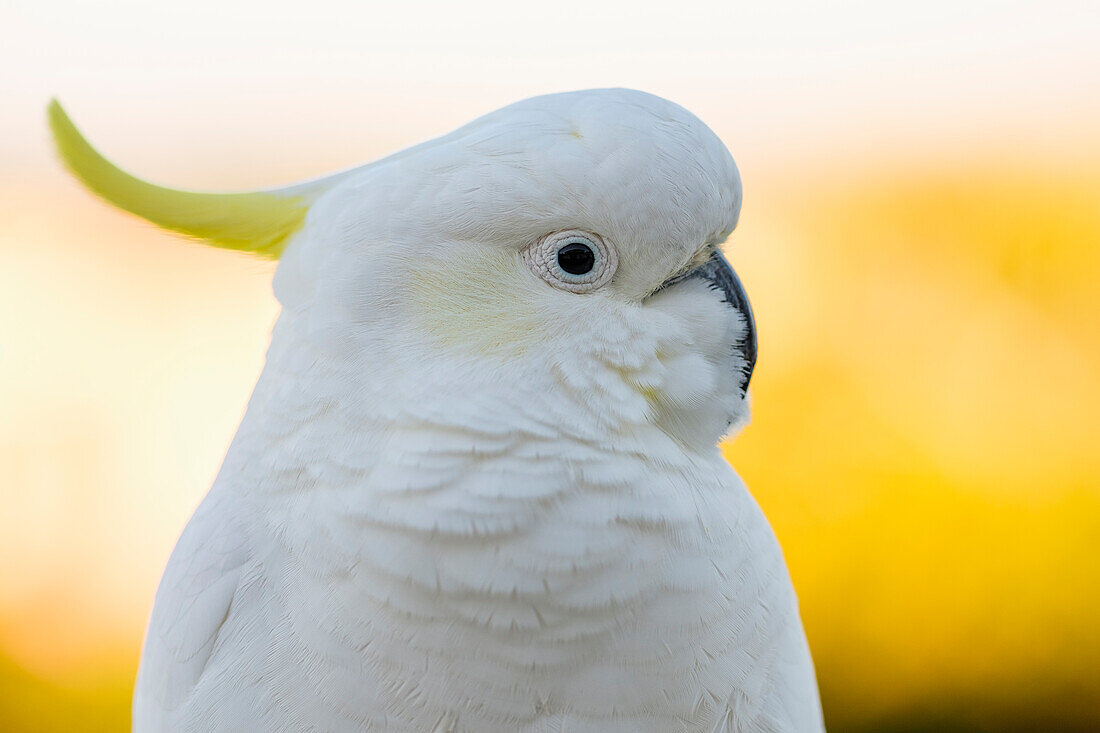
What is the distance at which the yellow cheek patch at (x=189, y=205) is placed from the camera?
864 millimetres

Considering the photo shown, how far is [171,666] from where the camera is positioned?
86 centimetres

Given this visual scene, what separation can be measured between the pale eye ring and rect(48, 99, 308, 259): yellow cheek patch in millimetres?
248

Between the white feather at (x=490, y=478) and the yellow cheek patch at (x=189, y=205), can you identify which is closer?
the white feather at (x=490, y=478)

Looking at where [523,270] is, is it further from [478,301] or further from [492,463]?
[492,463]

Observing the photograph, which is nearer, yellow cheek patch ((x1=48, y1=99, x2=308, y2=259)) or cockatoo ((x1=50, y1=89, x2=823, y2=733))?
cockatoo ((x1=50, y1=89, x2=823, y2=733))

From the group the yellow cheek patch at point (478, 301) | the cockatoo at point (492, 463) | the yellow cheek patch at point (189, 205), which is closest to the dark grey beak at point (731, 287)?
the cockatoo at point (492, 463)

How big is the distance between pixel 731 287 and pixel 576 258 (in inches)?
6.7

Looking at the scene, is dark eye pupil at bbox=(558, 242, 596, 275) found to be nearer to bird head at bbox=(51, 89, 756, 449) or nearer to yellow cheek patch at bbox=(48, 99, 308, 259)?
bird head at bbox=(51, 89, 756, 449)

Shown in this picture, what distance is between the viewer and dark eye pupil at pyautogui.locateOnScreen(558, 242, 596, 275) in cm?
80

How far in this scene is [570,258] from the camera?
2.63ft

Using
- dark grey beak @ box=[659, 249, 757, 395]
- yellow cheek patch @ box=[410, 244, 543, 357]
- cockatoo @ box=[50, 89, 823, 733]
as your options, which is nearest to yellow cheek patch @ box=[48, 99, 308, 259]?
cockatoo @ box=[50, 89, 823, 733]

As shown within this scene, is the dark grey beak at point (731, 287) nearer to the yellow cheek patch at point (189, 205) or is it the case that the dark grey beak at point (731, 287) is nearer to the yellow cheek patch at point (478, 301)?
the yellow cheek patch at point (478, 301)

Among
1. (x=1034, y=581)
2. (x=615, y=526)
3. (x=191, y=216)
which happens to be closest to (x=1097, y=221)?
(x=1034, y=581)

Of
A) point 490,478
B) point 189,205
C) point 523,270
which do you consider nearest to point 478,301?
point 523,270
